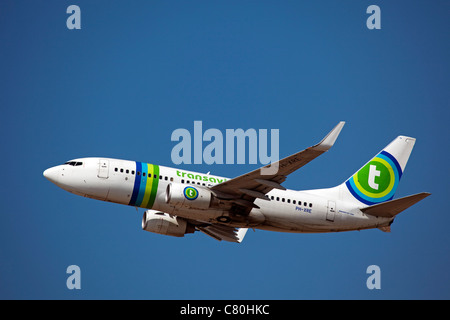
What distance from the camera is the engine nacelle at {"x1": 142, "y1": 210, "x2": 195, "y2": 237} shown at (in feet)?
168

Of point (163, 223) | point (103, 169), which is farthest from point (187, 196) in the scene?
point (163, 223)

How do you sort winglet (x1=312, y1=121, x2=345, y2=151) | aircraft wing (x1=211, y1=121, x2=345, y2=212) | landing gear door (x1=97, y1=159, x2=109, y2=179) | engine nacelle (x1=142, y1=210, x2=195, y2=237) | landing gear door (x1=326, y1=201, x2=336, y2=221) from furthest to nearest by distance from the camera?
engine nacelle (x1=142, y1=210, x2=195, y2=237) < landing gear door (x1=326, y1=201, x2=336, y2=221) < landing gear door (x1=97, y1=159, x2=109, y2=179) < aircraft wing (x1=211, y1=121, x2=345, y2=212) < winglet (x1=312, y1=121, x2=345, y2=151)

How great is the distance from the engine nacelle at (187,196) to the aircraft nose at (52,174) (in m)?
7.25

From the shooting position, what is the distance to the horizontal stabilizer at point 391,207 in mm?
46075

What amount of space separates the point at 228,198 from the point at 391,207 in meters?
10.8

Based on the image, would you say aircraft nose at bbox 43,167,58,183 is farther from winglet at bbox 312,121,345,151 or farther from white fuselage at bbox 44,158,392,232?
winglet at bbox 312,121,345,151

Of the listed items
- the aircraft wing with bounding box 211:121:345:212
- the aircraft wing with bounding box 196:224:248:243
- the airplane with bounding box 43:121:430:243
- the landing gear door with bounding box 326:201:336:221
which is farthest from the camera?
the aircraft wing with bounding box 196:224:248:243

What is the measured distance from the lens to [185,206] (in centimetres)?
4562

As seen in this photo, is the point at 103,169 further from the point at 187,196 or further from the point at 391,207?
the point at 391,207

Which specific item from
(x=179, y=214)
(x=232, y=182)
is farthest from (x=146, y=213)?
(x=232, y=182)

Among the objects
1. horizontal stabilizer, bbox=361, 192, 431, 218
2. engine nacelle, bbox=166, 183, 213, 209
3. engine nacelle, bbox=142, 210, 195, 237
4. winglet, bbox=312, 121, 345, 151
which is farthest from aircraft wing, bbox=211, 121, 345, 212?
horizontal stabilizer, bbox=361, 192, 431, 218

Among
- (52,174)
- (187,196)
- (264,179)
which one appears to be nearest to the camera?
(264,179)

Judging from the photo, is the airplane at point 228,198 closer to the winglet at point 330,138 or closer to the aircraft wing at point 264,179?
the aircraft wing at point 264,179

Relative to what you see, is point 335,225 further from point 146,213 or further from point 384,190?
point 146,213
